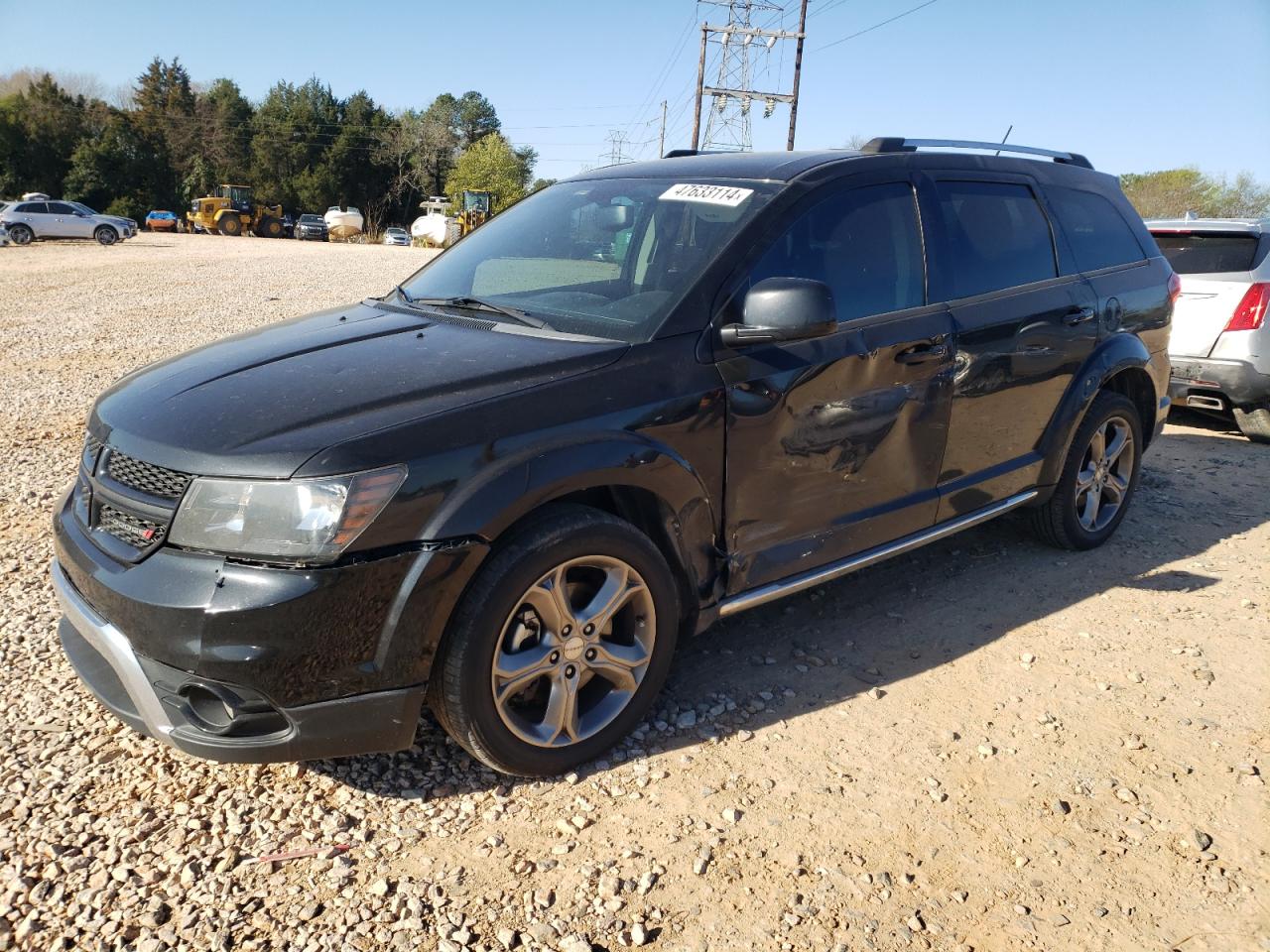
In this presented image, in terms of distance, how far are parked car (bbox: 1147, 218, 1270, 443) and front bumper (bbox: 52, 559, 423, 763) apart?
6.87 m

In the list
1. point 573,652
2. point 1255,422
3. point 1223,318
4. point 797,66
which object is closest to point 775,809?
point 573,652

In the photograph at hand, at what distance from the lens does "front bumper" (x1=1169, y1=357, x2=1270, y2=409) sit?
23.3ft

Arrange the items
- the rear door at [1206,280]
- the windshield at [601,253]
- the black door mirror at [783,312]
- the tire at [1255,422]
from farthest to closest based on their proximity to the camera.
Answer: the tire at [1255,422] < the rear door at [1206,280] < the windshield at [601,253] < the black door mirror at [783,312]

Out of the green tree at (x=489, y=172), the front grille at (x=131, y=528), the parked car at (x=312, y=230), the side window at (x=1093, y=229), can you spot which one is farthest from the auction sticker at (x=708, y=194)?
the green tree at (x=489, y=172)

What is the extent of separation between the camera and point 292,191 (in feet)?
249

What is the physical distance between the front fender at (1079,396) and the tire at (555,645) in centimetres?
231

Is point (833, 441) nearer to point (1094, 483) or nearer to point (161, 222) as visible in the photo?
point (1094, 483)

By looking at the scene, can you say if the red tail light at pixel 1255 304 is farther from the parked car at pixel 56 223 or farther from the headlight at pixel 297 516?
the parked car at pixel 56 223

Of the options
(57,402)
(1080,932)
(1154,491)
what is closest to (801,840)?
(1080,932)

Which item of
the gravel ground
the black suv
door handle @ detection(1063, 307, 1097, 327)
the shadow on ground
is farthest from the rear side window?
the gravel ground

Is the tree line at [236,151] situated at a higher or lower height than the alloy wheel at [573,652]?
higher

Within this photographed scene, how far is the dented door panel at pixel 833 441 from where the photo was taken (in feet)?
10.3

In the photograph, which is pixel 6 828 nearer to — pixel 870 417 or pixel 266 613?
pixel 266 613

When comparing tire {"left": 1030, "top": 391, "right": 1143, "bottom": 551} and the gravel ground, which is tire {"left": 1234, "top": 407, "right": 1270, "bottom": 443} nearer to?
tire {"left": 1030, "top": 391, "right": 1143, "bottom": 551}
